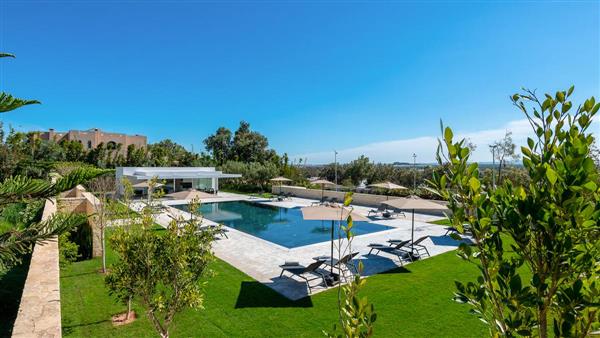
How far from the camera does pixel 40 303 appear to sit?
4.70m

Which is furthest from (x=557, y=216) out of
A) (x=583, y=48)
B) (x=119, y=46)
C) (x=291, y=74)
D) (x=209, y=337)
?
(x=291, y=74)

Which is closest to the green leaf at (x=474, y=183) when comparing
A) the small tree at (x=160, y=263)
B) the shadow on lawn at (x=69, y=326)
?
the small tree at (x=160, y=263)

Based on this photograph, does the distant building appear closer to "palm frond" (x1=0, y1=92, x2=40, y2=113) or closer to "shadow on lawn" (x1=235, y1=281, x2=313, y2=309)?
"shadow on lawn" (x1=235, y1=281, x2=313, y2=309)

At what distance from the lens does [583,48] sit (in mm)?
8547

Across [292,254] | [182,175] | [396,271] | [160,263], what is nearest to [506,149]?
[396,271]

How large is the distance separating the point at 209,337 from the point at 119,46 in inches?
1156

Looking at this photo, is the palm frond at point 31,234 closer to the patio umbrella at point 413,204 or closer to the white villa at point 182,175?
the patio umbrella at point 413,204

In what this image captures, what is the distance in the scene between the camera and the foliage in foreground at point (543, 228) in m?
A: 1.32

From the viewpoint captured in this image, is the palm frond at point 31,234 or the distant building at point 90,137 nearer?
the palm frond at point 31,234

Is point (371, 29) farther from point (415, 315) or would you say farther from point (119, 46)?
point (119, 46)

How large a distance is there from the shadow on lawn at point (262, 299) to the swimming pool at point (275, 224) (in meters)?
6.00

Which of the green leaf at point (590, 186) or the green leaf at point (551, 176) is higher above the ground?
the green leaf at point (551, 176)

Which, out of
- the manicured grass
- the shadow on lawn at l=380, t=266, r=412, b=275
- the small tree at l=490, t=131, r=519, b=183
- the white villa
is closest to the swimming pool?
the shadow on lawn at l=380, t=266, r=412, b=275

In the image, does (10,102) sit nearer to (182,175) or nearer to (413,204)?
(413,204)
